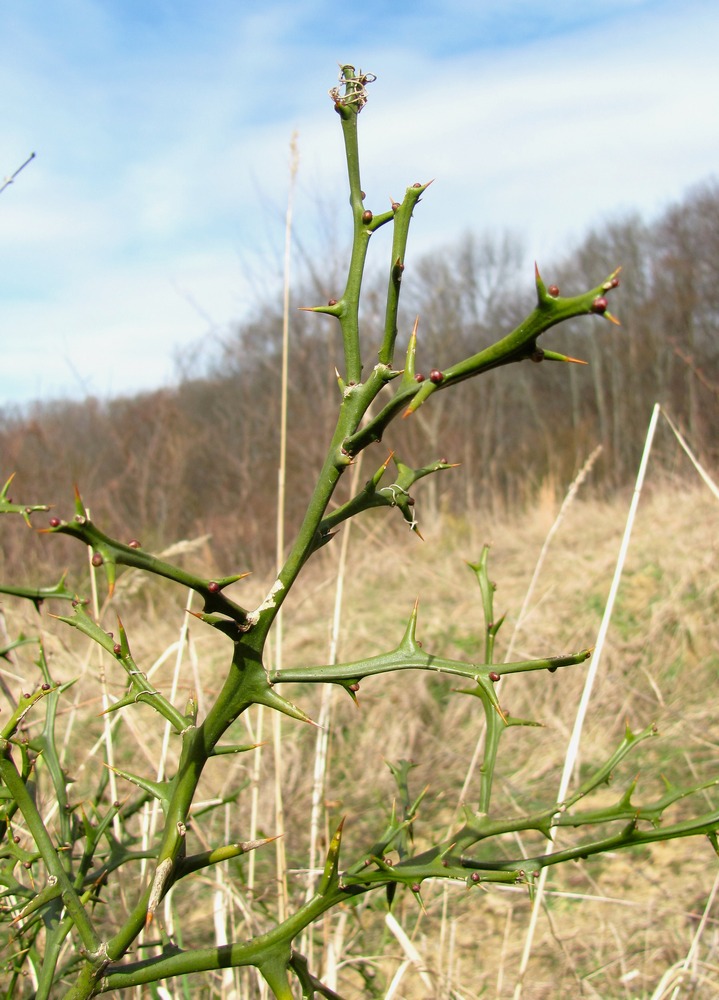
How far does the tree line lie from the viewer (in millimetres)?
10805

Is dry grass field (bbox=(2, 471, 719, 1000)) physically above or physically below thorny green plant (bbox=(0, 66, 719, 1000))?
below

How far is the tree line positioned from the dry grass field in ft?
4.56

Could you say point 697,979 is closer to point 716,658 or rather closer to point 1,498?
point 1,498

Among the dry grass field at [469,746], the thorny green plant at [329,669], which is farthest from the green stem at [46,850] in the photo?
the dry grass field at [469,746]

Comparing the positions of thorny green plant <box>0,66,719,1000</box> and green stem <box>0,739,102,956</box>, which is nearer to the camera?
thorny green plant <box>0,66,719,1000</box>

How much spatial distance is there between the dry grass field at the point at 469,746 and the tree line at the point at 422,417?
4.56ft

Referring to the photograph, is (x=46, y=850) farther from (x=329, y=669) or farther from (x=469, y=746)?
(x=469, y=746)

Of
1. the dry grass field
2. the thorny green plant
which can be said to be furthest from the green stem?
the dry grass field

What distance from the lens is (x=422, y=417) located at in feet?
39.3

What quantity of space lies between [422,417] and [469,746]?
327 inches

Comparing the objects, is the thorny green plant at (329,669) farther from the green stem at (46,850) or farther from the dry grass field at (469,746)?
the dry grass field at (469,746)

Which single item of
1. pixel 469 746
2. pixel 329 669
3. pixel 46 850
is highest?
pixel 329 669

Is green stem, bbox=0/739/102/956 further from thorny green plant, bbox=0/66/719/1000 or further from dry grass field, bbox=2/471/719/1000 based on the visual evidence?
dry grass field, bbox=2/471/719/1000

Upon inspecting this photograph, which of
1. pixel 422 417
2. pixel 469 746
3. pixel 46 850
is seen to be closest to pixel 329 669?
pixel 46 850
